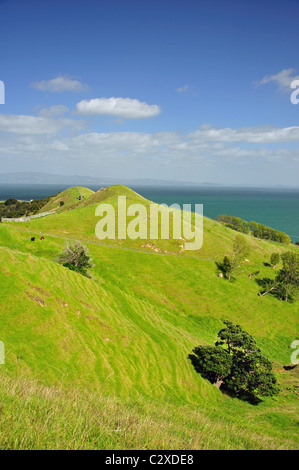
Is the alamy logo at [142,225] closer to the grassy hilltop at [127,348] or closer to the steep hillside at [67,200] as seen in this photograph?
the grassy hilltop at [127,348]

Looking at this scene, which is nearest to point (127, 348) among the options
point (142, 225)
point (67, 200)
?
point (142, 225)

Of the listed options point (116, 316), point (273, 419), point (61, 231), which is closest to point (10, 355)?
point (116, 316)

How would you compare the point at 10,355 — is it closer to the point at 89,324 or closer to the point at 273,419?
the point at 89,324

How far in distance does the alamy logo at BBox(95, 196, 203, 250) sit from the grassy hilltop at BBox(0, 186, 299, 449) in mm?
5163

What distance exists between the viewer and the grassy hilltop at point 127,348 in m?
6.68

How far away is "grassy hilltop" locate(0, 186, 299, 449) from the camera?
668 centimetres

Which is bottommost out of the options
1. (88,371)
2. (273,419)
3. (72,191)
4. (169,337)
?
(273,419)

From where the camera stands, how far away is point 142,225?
Answer: 332 feet

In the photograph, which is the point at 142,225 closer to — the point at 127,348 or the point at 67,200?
the point at 127,348

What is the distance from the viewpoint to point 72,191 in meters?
174

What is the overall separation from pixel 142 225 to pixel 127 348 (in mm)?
75535

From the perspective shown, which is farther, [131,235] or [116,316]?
[131,235]
